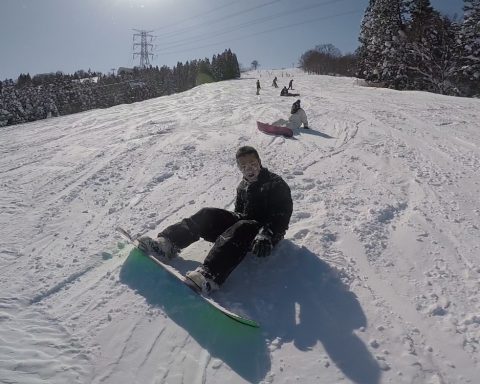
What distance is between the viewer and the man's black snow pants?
114 inches

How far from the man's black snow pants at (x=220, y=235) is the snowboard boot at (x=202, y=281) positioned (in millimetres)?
35

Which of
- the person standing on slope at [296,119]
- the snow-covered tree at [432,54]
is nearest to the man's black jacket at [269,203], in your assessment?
the person standing on slope at [296,119]

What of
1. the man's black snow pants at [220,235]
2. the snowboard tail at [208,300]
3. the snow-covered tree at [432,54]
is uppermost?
the snow-covered tree at [432,54]

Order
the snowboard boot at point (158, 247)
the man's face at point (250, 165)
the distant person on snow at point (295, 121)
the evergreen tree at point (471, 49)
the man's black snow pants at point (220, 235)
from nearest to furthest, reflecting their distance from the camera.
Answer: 1. the man's black snow pants at point (220, 235)
2. the snowboard boot at point (158, 247)
3. the man's face at point (250, 165)
4. the distant person on snow at point (295, 121)
5. the evergreen tree at point (471, 49)

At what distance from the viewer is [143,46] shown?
6856 cm

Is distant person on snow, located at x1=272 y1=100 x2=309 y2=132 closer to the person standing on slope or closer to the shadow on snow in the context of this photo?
the person standing on slope

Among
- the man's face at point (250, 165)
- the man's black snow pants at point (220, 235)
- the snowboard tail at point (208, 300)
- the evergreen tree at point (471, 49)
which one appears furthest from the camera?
the evergreen tree at point (471, 49)

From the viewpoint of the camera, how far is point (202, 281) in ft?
9.18

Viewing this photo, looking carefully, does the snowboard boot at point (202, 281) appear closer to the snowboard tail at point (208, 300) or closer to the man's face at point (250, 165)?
the snowboard tail at point (208, 300)

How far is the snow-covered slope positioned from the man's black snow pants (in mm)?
254

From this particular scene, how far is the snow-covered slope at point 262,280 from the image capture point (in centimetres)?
230

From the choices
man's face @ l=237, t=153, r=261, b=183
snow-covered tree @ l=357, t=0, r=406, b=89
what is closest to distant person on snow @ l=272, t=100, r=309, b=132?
man's face @ l=237, t=153, r=261, b=183

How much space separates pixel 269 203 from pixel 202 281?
959mm

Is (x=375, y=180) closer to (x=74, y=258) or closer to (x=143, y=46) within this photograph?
(x=74, y=258)
